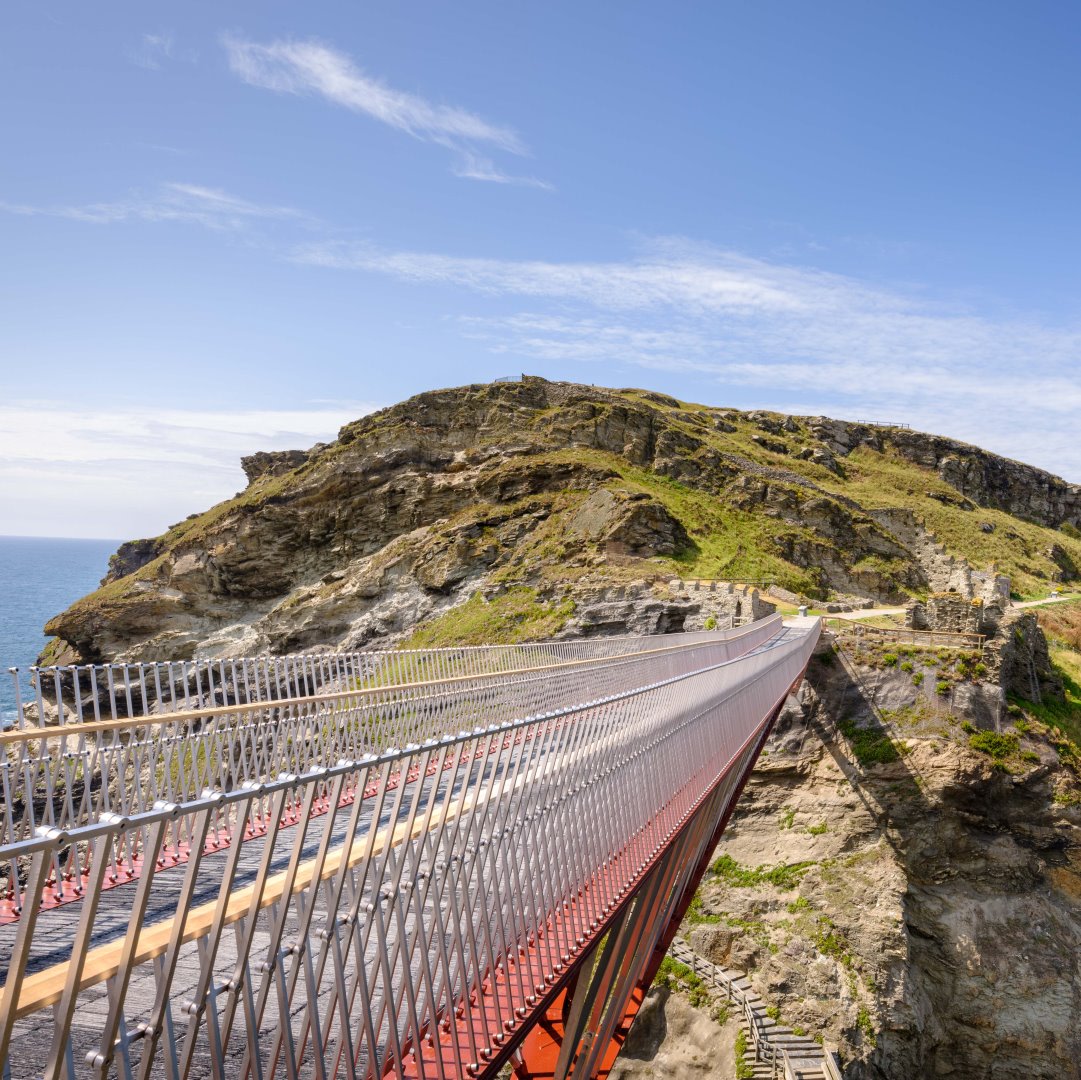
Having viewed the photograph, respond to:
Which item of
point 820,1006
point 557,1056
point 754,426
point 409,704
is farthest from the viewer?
point 754,426

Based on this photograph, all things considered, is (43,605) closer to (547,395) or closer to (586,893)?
(547,395)

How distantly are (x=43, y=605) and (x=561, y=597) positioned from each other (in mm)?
121691

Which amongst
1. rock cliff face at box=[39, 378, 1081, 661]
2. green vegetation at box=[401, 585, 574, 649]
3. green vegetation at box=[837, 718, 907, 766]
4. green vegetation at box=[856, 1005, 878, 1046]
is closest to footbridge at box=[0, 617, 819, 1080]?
green vegetation at box=[856, 1005, 878, 1046]

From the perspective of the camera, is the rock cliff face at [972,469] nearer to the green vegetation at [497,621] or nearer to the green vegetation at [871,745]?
the green vegetation at [497,621]

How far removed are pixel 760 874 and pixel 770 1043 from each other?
448cm

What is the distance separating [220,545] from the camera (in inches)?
1676

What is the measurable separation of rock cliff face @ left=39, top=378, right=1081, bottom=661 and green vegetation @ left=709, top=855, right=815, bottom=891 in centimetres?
1115

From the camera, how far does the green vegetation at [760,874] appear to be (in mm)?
20703

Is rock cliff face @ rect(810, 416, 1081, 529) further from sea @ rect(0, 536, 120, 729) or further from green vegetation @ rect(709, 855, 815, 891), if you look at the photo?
sea @ rect(0, 536, 120, 729)

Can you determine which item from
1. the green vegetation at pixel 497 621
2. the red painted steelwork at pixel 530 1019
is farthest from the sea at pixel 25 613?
→ the green vegetation at pixel 497 621

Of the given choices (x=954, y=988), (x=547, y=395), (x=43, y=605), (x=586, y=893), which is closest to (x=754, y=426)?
(x=547, y=395)

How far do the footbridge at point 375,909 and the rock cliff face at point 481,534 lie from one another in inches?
920

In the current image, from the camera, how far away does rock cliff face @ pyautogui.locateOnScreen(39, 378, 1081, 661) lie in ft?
114

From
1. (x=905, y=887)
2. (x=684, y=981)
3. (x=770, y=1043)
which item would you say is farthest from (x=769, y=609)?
(x=770, y=1043)
